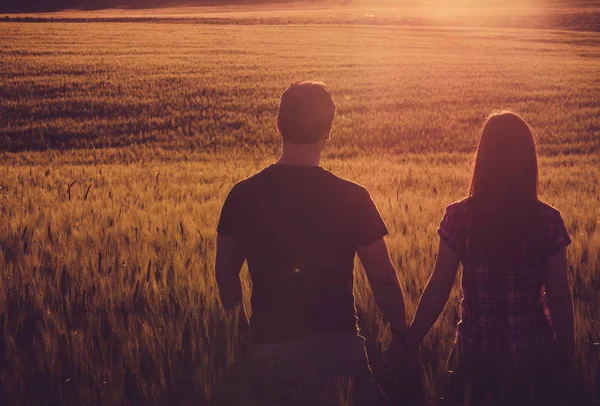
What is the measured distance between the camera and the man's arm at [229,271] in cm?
268

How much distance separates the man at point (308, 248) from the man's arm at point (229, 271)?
111mm

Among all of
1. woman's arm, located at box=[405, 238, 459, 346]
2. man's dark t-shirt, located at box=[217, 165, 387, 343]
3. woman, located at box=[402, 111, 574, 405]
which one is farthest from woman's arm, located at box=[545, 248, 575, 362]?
man's dark t-shirt, located at box=[217, 165, 387, 343]

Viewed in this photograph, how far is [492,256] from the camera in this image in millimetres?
2660

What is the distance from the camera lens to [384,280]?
2578mm

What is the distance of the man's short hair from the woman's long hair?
2.00 ft

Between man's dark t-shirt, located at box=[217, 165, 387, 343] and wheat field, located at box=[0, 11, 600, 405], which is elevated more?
man's dark t-shirt, located at box=[217, 165, 387, 343]

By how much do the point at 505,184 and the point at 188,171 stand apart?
7585 mm

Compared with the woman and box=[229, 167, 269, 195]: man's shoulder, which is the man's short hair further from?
the woman

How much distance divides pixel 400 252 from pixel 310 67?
894 inches

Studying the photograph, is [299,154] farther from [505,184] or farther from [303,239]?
[505,184]

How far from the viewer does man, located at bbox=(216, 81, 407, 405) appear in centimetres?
245

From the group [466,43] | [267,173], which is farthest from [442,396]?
[466,43]

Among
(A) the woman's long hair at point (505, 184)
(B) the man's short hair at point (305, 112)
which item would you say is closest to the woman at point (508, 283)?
(A) the woman's long hair at point (505, 184)

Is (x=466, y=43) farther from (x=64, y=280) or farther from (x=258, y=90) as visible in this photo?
(x=64, y=280)
